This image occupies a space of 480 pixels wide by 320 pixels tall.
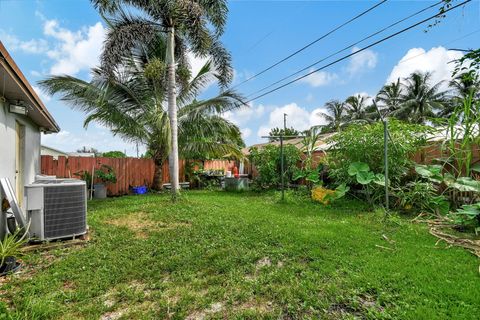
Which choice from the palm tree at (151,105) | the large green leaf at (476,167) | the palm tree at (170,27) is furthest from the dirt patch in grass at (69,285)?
the large green leaf at (476,167)

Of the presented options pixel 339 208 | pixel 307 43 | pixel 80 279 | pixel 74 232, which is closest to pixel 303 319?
pixel 80 279

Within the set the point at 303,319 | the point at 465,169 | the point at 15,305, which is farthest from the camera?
the point at 465,169

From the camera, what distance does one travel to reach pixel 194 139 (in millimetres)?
9992

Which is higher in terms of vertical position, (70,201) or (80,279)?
(70,201)

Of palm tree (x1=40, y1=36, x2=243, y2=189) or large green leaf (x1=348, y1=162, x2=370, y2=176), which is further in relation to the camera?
palm tree (x1=40, y1=36, x2=243, y2=189)

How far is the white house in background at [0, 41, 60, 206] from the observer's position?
3.04m

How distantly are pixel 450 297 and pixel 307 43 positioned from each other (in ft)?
26.1

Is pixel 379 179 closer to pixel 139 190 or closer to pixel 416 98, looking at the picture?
pixel 139 190

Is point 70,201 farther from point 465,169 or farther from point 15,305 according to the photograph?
point 465,169

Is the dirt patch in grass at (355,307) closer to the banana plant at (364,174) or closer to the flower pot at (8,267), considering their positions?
the flower pot at (8,267)

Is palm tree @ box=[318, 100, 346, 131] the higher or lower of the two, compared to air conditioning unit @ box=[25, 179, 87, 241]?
higher

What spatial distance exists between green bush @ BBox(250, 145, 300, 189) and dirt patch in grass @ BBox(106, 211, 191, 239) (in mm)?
5199

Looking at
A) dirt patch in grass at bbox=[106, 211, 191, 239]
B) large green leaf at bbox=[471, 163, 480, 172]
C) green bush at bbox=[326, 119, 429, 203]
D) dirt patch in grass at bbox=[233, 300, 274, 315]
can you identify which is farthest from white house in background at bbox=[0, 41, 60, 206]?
large green leaf at bbox=[471, 163, 480, 172]

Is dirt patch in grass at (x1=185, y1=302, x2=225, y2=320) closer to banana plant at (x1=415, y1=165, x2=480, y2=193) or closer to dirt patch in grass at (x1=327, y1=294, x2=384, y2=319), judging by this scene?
dirt patch in grass at (x1=327, y1=294, x2=384, y2=319)
